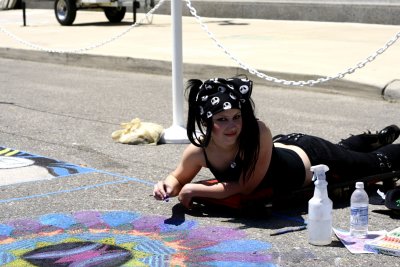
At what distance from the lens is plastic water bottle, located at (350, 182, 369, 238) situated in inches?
184

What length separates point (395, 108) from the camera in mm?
9258

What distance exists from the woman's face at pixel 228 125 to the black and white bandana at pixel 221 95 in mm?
42

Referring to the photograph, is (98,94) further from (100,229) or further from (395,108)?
(100,229)

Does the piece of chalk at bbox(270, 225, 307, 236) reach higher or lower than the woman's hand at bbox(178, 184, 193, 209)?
lower

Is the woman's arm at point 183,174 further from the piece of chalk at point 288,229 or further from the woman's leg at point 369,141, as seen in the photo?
the woman's leg at point 369,141

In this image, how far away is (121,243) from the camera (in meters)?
4.75

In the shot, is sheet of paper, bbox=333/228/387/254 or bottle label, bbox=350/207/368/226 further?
bottle label, bbox=350/207/368/226

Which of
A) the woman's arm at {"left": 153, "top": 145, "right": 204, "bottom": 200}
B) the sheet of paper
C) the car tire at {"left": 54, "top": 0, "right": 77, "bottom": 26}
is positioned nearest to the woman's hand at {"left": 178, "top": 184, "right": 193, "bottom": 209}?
the woman's arm at {"left": 153, "top": 145, "right": 204, "bottom": 200}

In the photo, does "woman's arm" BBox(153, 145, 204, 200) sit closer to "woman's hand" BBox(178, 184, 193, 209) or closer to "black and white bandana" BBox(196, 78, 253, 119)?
"woman's hand" BBox(178, 184, 193, 209)

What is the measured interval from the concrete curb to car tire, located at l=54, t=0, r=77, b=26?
4697mm

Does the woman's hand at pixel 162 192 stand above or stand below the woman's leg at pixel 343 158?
below

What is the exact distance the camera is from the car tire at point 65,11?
20.5m

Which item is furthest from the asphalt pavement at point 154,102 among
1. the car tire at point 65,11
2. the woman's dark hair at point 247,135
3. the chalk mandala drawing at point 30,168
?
the car tire at point 65,11

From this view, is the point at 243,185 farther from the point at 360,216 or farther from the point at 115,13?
the point at 115,13
